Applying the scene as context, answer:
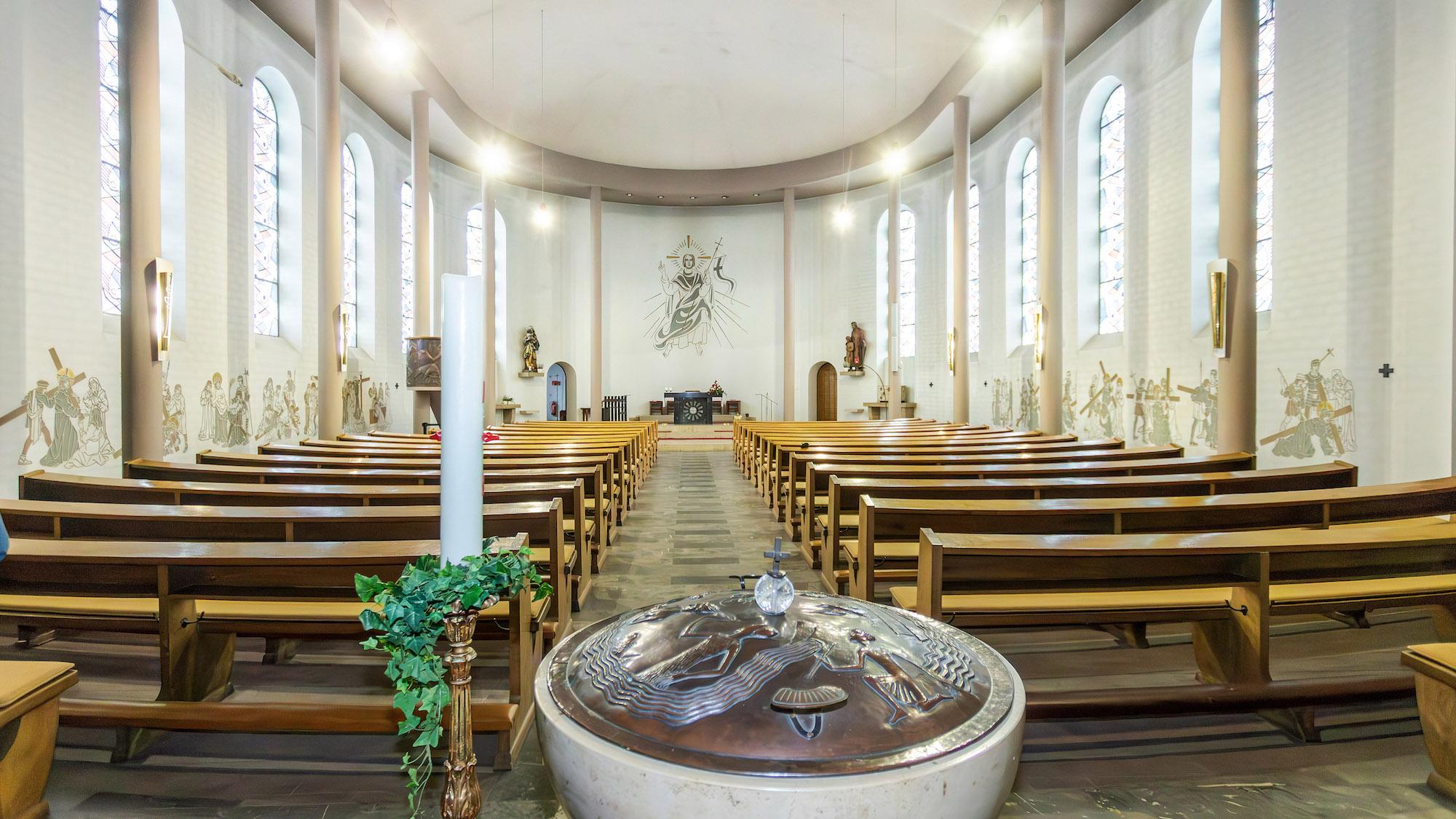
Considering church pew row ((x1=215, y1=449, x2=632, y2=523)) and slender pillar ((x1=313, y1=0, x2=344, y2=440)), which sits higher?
slender pillar ((x1=313, y1=0, x2=344, y2=440))

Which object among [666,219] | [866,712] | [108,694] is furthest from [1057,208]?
[666,219]

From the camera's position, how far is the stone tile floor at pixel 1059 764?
185cm

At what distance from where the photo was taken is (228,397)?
777cm

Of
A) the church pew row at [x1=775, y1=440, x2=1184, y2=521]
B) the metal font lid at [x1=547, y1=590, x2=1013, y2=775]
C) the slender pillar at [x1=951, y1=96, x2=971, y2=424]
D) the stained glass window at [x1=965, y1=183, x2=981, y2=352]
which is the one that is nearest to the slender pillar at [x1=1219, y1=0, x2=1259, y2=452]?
the church pew row at [x1=775, y1=440, x2=1184, y2=521]

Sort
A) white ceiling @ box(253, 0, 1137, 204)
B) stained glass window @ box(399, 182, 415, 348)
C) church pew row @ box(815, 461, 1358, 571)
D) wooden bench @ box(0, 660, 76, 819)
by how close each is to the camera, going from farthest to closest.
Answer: stained glass window @ box(399, 182, 415, 348)
white ceiling @ box(253, 0, 1137, 204)
church pew row @ box(815, 461, 1358, 571)
wooden bench @ box(0, 660, 76, 819)

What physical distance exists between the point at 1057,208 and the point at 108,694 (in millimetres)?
9315

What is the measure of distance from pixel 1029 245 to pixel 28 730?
42.1 feet

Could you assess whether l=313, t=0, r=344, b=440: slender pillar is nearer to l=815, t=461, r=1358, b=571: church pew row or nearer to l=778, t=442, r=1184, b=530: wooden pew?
l=778, t=442, r=1184, b=530: wooden pew

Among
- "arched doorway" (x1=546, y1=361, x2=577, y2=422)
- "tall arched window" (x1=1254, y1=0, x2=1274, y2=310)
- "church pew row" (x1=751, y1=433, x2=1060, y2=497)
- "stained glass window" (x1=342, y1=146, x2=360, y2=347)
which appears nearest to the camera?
"church pew row" (x1=751, y1=433, x2=1060, y2=497)

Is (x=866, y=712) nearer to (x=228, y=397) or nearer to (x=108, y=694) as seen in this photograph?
(x=108, y=694)

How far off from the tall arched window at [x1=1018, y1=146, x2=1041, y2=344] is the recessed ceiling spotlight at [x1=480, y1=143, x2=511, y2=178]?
364 inches

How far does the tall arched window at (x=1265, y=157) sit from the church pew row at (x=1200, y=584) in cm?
540

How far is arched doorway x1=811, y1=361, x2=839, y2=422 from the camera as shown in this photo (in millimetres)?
17672

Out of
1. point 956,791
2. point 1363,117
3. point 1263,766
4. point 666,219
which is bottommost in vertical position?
point 1263,766
